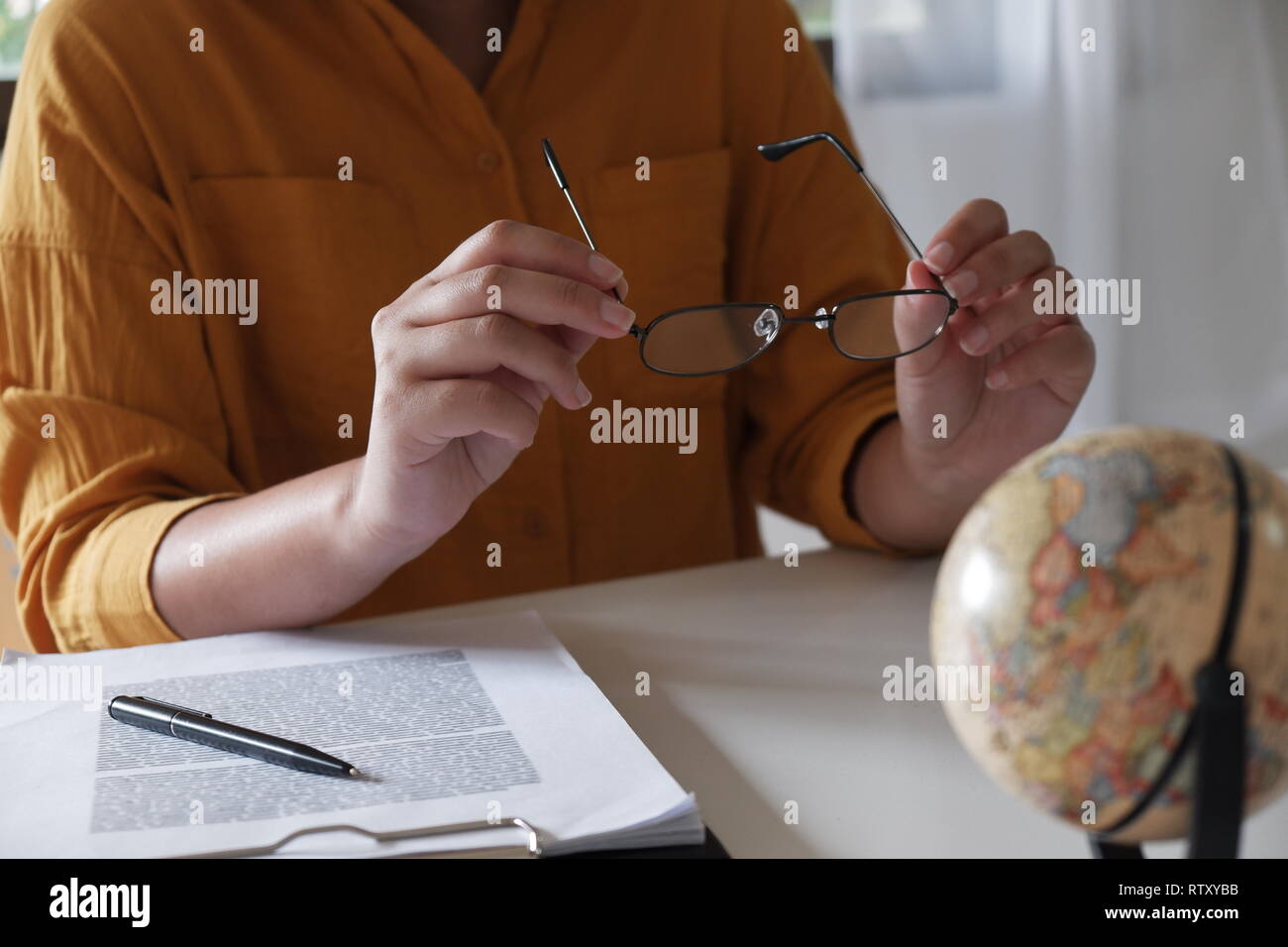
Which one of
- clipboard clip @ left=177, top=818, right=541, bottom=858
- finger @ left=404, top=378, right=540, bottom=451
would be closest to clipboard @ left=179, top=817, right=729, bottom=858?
clipboard clip @ left=177, top=818, right=541, bottom=858

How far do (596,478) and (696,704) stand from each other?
0.41m

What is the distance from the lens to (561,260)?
2.15 ft

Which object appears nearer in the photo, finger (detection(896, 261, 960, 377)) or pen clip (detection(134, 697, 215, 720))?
pen clip (detection(134, 697, 215, 720))

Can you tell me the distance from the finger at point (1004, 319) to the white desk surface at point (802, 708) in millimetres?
177

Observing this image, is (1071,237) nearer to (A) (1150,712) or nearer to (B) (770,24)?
(B) (770,24)

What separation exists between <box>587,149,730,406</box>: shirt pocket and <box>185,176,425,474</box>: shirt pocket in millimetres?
171

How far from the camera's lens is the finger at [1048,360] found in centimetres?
79

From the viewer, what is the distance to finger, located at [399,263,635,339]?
2.11 ft

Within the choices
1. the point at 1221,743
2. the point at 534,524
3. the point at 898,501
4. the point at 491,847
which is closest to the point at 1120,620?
the point at 1221,743

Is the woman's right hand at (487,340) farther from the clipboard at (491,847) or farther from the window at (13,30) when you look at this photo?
the window at (13,30)

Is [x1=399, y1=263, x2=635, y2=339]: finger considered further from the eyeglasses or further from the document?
the document

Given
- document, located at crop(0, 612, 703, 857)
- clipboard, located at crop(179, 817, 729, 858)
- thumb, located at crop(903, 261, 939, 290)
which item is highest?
thumb, located at crop(903, 261, 939, 290)

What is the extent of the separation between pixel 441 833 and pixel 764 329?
367 mm
